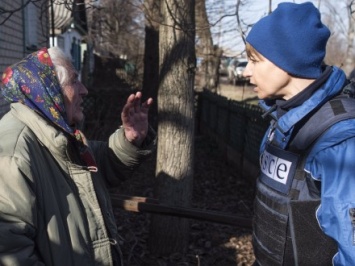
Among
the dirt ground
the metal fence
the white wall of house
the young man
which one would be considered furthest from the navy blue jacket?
the metal fence

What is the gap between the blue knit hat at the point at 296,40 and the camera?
1.70 meters

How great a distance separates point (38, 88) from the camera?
185cm

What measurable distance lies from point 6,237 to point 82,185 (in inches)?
17.5

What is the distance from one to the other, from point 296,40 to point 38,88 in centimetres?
106

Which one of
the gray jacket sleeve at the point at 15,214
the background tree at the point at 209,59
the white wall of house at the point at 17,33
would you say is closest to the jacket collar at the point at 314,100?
the gray jacket sleeve at the point at 15,214

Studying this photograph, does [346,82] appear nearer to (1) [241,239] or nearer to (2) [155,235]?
(2) [155,235]

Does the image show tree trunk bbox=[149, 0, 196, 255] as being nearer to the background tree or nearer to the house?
the house

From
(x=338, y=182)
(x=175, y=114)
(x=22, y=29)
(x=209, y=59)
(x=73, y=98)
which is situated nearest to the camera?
(x=338, y=182)

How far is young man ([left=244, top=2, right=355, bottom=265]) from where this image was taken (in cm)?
152

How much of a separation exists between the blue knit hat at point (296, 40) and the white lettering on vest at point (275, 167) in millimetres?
352

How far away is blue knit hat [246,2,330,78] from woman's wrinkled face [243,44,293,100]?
0.09 feet

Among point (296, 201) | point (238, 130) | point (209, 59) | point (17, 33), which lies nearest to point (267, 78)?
point (296, 201)

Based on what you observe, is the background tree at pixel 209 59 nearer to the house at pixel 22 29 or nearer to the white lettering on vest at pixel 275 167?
the house at pixel 22 29

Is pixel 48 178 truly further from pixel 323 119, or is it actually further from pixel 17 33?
pixel 17 33
